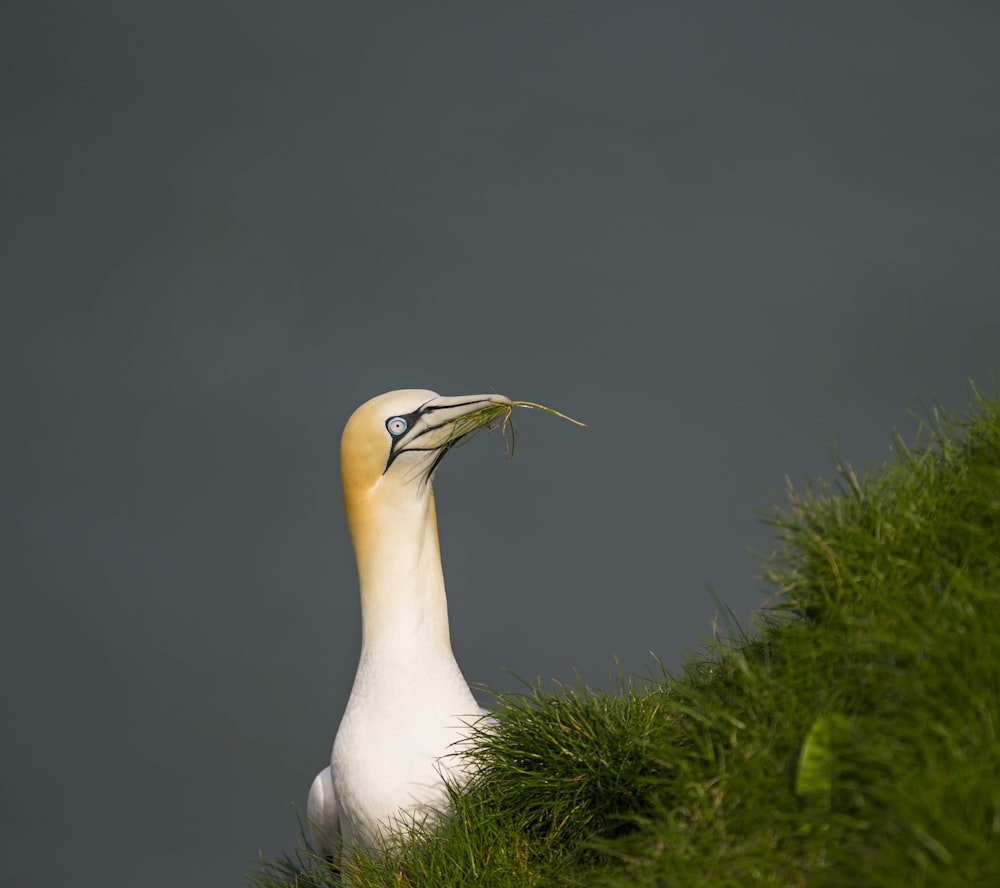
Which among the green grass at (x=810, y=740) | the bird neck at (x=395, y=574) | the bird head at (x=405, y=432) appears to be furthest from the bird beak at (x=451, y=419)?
the green grass at (x=810, y=740)

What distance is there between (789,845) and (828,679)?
0.36m

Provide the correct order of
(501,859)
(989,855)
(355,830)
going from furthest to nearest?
1. (355,830)
2. (501,859)
3. (989,855)

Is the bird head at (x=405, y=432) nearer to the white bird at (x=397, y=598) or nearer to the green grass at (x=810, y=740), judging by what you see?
the white bird at (x=397, y=598)

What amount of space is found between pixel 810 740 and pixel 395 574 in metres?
1.62

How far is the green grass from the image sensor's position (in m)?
1.93

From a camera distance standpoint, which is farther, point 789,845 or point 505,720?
point 505,720

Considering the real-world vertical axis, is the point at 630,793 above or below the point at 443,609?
below

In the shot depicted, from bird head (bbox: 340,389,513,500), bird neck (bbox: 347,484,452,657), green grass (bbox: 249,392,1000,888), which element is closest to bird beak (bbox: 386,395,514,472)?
bird head (bbox: 340,389,513,500)

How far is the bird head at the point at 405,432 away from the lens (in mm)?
3445

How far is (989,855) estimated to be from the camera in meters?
1.74


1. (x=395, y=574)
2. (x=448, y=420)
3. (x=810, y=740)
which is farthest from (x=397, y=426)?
(x=810, y=740)

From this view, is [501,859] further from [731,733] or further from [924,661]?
[924,661]

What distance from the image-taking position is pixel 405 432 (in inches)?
137

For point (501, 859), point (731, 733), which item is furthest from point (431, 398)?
point (731, 733)
